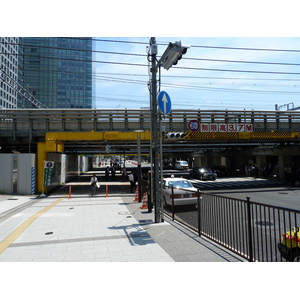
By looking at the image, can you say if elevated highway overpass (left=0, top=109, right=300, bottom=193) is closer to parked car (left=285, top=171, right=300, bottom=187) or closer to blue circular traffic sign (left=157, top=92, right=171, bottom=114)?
parked car (left=285, top=171, right=300, bottom=187)

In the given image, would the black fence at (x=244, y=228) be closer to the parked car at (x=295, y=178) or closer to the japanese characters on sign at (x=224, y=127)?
the japanese characters on sign at (x=224, y=127)

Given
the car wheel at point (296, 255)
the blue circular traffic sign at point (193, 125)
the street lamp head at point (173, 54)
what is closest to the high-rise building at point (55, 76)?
the blue circular traffic sign at point (193, 125)

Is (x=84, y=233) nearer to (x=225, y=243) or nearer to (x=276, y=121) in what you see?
(x=225, y=243)

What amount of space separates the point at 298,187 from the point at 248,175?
11.2 meters

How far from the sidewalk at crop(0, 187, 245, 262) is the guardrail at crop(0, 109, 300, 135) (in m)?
8.92

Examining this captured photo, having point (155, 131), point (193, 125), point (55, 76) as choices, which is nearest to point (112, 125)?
point (193, 125)

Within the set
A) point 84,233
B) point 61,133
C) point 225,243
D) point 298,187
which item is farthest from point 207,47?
point 298,187

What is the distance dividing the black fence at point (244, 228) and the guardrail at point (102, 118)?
923 centimetres

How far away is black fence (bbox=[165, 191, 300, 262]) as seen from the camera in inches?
179

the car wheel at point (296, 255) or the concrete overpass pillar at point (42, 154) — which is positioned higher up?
the concrete overpass pillar at point (42, 154)

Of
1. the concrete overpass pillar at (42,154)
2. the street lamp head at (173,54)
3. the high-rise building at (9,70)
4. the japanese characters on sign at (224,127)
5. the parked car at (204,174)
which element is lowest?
the parked car at (204,174)

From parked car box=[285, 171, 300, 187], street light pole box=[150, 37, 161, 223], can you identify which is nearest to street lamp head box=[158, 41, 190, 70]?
street light pole box=[150, 37, 161, 223]

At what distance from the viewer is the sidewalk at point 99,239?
5.32 metres

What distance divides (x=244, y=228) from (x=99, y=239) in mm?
4186
